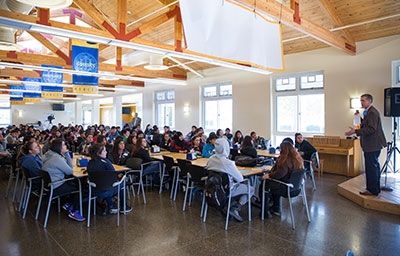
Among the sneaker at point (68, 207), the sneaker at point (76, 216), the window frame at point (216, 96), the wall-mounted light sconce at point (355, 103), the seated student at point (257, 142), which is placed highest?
the window frame at point (216, 96)

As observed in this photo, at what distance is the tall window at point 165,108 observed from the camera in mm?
13219

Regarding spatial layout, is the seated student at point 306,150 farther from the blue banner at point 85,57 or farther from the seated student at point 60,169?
the blue banner at point 85,57

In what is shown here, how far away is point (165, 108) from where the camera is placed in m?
13.7

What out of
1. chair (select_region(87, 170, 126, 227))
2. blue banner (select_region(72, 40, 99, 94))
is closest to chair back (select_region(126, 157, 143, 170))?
chair (select_region(87, 170, 126, 227))

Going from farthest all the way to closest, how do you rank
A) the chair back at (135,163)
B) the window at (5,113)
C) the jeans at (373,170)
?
the window at (5,113)
the chair back at (135,163)
the jeans at (373,170)

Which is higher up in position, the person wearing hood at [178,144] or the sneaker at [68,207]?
the person wearing hood at [178,144]

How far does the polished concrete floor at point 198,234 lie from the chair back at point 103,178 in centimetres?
56

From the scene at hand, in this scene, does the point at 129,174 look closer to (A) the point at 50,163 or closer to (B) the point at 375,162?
(A) the point at 50,163

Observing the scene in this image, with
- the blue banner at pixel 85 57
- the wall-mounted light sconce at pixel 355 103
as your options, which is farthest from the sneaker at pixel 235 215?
the blue banner at pixel 85 57

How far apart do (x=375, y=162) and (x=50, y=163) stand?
4.85 m

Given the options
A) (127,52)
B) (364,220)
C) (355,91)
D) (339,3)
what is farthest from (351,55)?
(127,52)

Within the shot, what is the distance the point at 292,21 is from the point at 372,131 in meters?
2.29

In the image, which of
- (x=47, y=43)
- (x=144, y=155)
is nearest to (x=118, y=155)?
(x=144, y=155)

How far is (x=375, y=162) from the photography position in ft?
13.7
